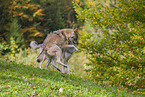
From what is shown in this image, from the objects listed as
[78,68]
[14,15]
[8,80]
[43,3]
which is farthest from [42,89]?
[43,3]

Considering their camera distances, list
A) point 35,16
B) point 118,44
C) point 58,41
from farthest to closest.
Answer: point 35,16 → point 118,44 → point 58,41

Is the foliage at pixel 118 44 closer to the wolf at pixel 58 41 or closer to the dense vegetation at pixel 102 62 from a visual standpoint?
the dense vegetation at pixel 102 62

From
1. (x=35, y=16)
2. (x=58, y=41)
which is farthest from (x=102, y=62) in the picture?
(x=35, y=16)

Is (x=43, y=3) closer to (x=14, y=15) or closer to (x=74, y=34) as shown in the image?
(x=14, y=15)

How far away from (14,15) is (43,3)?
5.82 m

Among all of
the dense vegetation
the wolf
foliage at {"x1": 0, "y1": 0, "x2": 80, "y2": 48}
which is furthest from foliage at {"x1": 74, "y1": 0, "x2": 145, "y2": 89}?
foliage at {"x1": 0, "y1": 0, "x2": 80, "y2": 48}

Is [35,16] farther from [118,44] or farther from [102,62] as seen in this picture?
[118,44]

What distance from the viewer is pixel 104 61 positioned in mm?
Answer: 11617

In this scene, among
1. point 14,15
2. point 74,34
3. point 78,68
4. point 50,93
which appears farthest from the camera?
point 14,15

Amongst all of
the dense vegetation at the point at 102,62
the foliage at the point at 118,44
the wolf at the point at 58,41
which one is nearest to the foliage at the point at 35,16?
the dense vegetation at the point at 102,62

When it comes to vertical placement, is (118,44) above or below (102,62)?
above

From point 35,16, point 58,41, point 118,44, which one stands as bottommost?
point 118,44

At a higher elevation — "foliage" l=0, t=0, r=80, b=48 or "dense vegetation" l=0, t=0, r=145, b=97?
"foliage" l=0, t=0, r=80, b=48

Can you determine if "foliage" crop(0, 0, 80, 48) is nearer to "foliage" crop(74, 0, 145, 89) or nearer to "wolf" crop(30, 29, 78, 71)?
"foliage" crop(74, 0, 145, 89)
